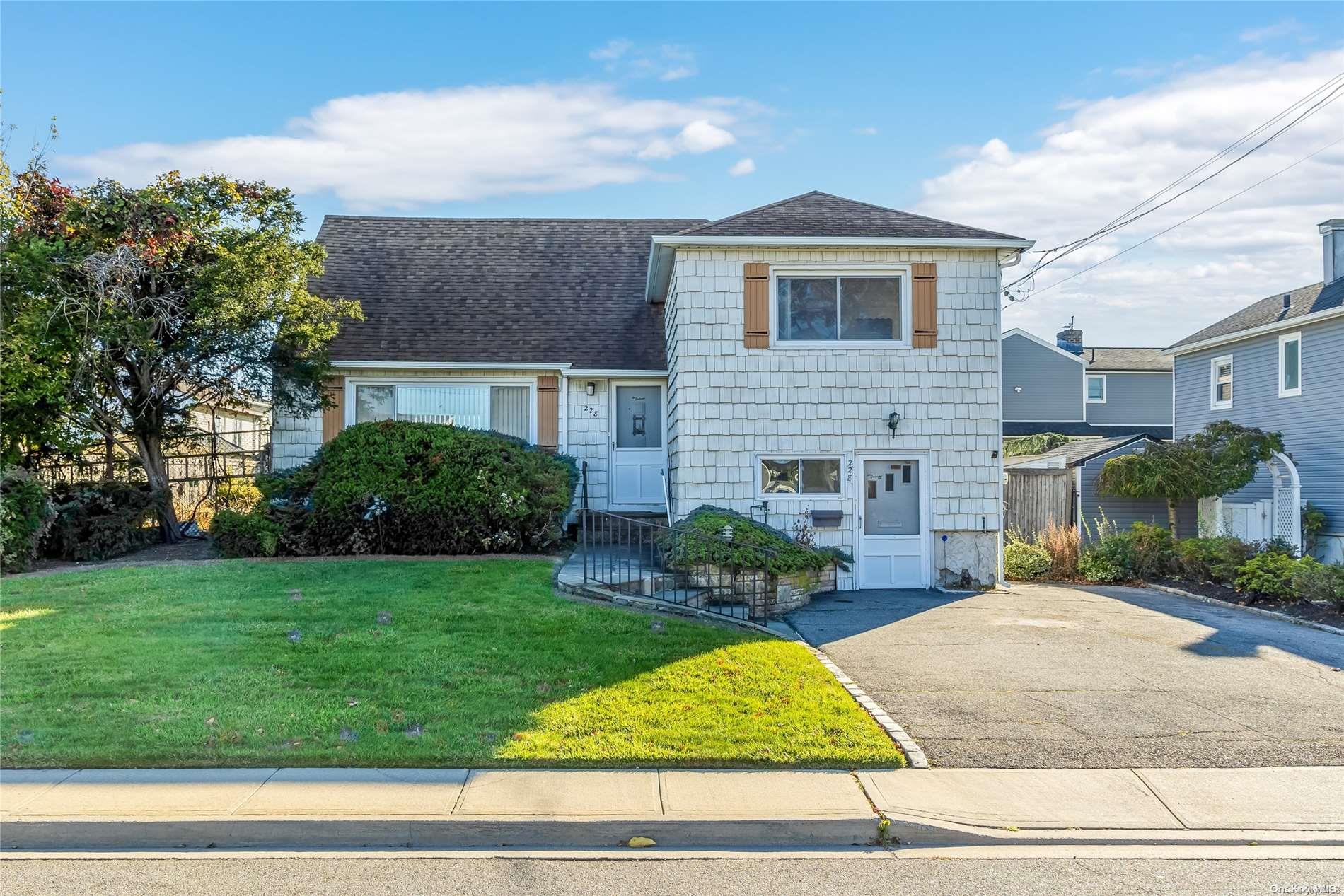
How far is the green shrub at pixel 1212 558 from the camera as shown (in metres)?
14.8

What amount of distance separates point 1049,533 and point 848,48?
9.60 meters

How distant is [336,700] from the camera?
730cm

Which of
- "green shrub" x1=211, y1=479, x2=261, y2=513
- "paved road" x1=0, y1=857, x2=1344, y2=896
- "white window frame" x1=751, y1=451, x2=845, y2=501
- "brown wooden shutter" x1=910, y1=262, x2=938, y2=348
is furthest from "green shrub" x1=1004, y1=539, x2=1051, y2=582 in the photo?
"green shrub" x1=211, y1=479, x2=261, y2=513

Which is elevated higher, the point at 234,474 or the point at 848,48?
the point at 848,48

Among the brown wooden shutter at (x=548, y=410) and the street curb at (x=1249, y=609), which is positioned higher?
the brown wooden shutter at (x=548, y=410)

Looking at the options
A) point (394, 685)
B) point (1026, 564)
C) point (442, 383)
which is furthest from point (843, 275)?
point (394, 685)

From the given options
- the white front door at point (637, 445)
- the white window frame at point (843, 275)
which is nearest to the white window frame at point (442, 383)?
the white front door at point (637, 445)

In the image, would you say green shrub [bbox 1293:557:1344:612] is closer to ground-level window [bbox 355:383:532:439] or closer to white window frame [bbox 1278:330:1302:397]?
white window frame [bbox 1278:330:1302:397]

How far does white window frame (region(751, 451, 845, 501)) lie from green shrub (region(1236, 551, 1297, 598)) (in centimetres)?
610

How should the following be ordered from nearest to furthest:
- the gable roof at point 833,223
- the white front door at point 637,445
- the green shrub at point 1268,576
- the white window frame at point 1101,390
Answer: the green shrub at point 1268,576 → the gable roof at point 833,223 → the white front door at point 637,445 → the white window frame at point 1101,390

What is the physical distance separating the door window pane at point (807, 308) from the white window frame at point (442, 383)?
5060 millimetres

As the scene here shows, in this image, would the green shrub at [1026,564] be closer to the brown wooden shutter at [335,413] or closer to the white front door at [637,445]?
the white front door at [637,445]

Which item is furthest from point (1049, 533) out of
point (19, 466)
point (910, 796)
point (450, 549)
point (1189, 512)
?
point (19, 466)

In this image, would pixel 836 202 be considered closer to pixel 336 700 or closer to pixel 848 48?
pixel 848 48
